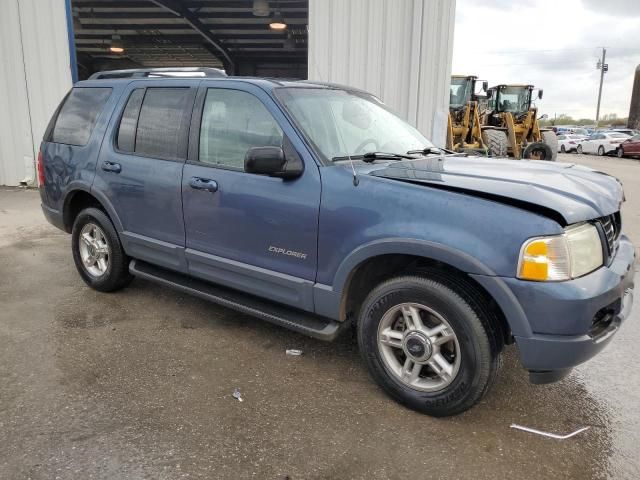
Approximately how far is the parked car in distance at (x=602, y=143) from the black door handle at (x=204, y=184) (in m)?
31.2

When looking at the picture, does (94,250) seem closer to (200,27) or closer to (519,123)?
(200,27)

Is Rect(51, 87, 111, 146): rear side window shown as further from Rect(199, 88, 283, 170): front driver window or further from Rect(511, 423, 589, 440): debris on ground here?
Rect(511, 423, 589, 440): debris on ground

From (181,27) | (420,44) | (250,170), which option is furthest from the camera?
(181,27)

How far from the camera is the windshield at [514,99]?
721 inches

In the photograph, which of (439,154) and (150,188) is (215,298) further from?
(439,154)

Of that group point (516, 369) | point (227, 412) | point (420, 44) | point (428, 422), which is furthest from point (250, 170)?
point (420, 44)

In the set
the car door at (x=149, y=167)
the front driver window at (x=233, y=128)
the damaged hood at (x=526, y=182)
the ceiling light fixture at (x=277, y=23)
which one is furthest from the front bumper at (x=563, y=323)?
the ceiling light fixture at (x=277, y=23)

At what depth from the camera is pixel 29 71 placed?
10430mm

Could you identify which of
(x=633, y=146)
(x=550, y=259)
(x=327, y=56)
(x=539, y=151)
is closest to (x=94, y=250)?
(x=550, y=259)

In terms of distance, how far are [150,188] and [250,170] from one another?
49.4 inches

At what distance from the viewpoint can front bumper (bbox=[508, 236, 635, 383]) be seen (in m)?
2.46

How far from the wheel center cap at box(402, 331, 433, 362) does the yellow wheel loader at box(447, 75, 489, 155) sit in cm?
1205

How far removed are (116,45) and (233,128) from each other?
749 inches

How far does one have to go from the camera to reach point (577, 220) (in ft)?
8.38
